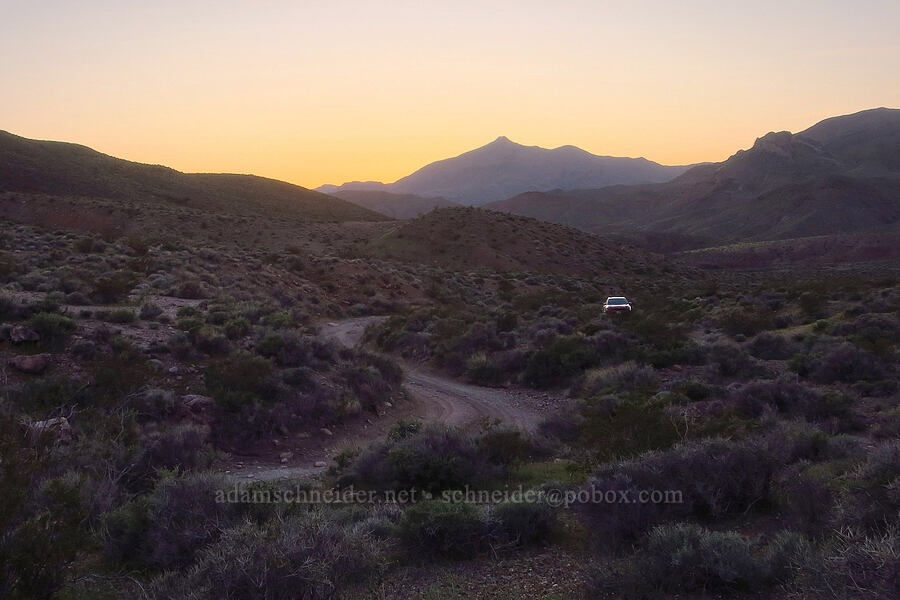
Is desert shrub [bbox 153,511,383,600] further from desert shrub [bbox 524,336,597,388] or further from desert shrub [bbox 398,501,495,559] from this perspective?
desert shrub [bbox 524,336,597,388]

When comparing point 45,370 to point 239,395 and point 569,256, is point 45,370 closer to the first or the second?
point 239,395

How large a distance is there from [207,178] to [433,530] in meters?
105

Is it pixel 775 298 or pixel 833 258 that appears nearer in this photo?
pixel 775 298

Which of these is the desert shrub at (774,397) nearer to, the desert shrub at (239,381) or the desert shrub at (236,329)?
the desert shrub at (239,381)

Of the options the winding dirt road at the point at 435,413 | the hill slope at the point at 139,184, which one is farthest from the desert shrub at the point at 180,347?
the hill slope at the point at 139,184

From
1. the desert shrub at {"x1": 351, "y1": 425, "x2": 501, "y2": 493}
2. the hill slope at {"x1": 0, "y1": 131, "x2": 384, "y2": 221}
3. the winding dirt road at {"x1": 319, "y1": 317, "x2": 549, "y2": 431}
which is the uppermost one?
the hill slope at {"x1": 0, "y1": 131, "x2": 384, "y2": 221}

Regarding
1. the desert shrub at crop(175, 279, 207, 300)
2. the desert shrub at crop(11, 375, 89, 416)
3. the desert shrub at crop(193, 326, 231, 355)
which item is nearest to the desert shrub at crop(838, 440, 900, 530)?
the desert shrub at crop(11, 375, 89, 416)

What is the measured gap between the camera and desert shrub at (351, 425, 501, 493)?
8.05 meters

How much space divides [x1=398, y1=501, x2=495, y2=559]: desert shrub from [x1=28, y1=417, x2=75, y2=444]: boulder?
184 inches

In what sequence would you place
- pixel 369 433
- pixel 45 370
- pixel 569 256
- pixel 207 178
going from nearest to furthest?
pixel 45 370 < pixel 369 433 < pixel 569 256 < pixel 207 178

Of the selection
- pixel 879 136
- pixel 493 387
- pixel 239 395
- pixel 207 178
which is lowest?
pixel 493 387

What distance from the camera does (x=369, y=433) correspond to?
12867 mm

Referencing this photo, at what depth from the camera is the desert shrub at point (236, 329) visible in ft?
50.2

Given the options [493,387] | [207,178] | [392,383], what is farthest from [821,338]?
[207,178]
